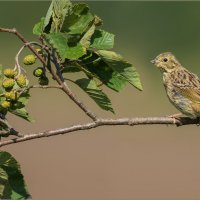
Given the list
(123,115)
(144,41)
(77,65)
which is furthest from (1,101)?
(144,41)

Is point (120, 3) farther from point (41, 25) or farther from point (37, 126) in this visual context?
point (41, 25)

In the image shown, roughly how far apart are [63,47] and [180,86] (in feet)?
12.0

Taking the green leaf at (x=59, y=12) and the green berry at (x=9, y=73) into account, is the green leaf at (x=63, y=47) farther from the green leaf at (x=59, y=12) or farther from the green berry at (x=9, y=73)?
the green berry at (x=9, y=73)

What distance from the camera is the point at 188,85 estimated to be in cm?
737

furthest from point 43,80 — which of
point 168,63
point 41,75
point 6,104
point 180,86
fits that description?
point 168,63

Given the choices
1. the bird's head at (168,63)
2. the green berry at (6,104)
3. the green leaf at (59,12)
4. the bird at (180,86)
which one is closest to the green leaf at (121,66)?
the green leaf at (59,12)

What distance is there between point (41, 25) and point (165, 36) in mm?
27309

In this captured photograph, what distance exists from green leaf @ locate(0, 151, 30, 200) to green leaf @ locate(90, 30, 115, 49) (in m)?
0.67

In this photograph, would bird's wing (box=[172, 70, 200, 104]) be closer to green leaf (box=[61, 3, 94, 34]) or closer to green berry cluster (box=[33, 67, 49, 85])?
green berry cluster (box=[33, 67, 49, 85])

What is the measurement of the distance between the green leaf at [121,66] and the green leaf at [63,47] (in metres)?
0.18

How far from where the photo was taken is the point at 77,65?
3.93 meters

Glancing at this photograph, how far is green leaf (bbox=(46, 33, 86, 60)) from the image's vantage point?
3686 millimetres

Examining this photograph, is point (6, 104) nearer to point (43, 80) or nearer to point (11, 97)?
point (11, 97)

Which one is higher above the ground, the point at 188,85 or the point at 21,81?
the point at 188,85
